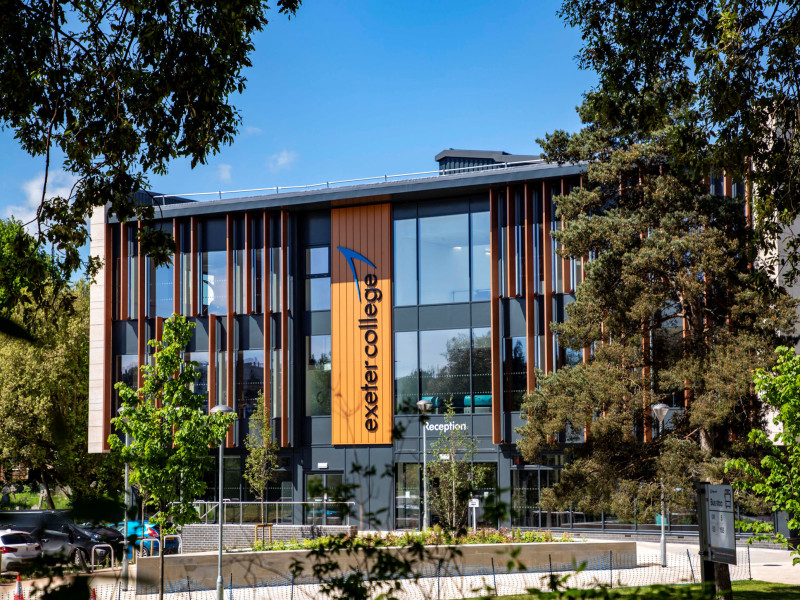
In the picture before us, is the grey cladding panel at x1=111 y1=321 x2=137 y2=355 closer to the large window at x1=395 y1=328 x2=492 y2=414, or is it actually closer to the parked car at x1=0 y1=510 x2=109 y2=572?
the large window at x1=395 y1=328 x2=492 y2=414

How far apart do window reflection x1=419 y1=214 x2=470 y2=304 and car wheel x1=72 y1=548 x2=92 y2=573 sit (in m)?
37.6

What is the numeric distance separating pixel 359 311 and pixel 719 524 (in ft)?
92.5

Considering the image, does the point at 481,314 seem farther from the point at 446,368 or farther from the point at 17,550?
the point at 17,550

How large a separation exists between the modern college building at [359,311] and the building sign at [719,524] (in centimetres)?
2245

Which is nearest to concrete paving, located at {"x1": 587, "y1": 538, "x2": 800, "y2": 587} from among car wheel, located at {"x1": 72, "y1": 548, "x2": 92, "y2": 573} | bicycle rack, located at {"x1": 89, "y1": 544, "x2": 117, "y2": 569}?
bicycle rack, located at {"x1": 89, "y1": 544, "x2": 117, "y2": 569}

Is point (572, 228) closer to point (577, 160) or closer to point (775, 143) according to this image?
point (577, 160)

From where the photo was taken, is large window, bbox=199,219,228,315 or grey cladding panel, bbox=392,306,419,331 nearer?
grey cladding panel, bbox=392,306,419,331

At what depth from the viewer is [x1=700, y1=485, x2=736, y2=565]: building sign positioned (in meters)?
13.8

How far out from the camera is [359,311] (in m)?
41.4

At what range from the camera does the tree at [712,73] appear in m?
11.2

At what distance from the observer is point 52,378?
46125 millimetres

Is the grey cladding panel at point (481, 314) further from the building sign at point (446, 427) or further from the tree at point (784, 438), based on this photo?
the tree at point (784, 438)

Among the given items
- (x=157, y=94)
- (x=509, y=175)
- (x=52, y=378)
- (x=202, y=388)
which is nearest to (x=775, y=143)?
(x=157, y=94)

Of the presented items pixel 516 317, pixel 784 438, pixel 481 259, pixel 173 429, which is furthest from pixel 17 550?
pixel 481 259
